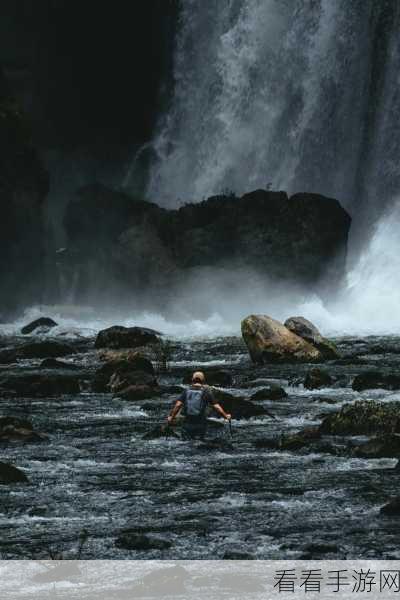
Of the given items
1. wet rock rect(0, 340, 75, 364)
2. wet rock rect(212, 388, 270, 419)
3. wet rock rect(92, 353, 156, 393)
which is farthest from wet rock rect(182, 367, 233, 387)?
wet rock rect(0, 340, 75, 364)

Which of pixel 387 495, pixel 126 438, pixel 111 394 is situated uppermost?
pixel 111 394

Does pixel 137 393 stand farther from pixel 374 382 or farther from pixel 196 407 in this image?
pixel 196 407

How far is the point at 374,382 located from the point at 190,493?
13.8 metres

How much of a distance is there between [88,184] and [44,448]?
54633 millimetres

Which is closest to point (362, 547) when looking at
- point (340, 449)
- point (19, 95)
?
point (340, 449)

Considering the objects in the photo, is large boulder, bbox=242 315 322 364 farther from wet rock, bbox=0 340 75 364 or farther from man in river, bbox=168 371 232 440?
man in river, bbox=168 371 232 440

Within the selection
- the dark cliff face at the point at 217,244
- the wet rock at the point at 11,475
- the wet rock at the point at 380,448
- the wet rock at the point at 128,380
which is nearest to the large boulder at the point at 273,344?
the wet rock at the point at 128,380

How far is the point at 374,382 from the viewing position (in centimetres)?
3297

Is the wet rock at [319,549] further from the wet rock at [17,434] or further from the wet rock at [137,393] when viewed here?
the wet rock at [137,393]

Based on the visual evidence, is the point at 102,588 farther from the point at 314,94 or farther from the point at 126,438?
the point at 314,94

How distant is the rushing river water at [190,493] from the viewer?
55.9ft

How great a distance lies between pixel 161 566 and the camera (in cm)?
1619

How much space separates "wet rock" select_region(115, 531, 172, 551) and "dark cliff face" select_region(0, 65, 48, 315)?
52.4 meters

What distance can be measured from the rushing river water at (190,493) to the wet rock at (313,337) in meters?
10.7
